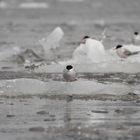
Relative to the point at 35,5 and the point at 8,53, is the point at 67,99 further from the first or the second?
the point at 35,5

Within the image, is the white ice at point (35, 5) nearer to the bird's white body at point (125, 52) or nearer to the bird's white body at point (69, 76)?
the bird's white body at point (125, 52)

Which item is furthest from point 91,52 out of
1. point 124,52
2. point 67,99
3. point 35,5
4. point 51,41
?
point 35,5

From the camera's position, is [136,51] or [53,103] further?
[136,51]

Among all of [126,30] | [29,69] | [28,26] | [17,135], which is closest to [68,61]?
[29,69]

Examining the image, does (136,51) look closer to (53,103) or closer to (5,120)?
(53,103)

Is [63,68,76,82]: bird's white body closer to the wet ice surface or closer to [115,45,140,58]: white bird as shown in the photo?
the wet ice surface

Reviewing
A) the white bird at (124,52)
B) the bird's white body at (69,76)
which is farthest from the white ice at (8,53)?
the bird's white body at (69,76)

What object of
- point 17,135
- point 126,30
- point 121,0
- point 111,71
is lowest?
point 17,135

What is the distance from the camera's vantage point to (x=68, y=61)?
15.9 m

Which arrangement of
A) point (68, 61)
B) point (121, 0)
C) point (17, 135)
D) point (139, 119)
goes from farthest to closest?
point (121, 0) → point (68, 61) → point (139, 119) → point (17, 135)

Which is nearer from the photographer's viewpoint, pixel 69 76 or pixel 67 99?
pixel 67 99

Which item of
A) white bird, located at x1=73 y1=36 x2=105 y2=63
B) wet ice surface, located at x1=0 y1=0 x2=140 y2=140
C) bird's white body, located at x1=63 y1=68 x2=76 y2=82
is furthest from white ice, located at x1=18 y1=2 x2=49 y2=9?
bird's white body, located at x1=63 y1=68 x2=76 y2=82

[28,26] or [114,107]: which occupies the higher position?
[28,26]

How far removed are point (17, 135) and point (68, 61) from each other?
7920 mm
